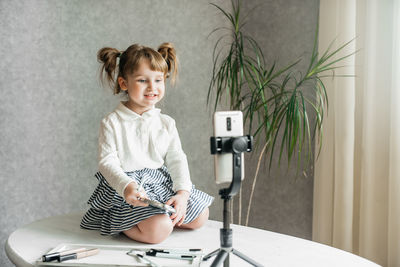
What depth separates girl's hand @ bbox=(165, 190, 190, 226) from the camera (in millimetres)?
1401

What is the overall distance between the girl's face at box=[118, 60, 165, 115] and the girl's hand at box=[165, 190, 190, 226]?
1.13 ft

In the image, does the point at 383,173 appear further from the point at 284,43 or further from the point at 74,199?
the point at 74,199

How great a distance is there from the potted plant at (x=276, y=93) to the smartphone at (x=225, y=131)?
79 cm

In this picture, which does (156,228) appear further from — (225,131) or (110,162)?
(225,131)

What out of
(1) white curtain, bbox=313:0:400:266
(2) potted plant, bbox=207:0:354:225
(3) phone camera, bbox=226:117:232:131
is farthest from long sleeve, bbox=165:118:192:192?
(1) white curtain, bbox=313:0:400:266

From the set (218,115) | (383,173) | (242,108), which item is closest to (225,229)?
(218,115)

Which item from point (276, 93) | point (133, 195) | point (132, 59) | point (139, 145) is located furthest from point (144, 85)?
point (276, 93)

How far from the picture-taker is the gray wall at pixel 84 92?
1.85 metres

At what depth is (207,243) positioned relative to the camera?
137 cm

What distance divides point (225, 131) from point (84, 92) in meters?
1.18

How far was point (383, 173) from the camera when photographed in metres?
1.84

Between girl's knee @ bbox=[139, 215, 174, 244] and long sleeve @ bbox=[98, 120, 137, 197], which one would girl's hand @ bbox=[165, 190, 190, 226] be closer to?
girl's knee @ bbox=[139, 215, 174, 244]

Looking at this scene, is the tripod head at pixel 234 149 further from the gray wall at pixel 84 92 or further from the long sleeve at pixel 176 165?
the gray wall at pixel 84 92

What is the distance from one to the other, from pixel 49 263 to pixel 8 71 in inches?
39.3
